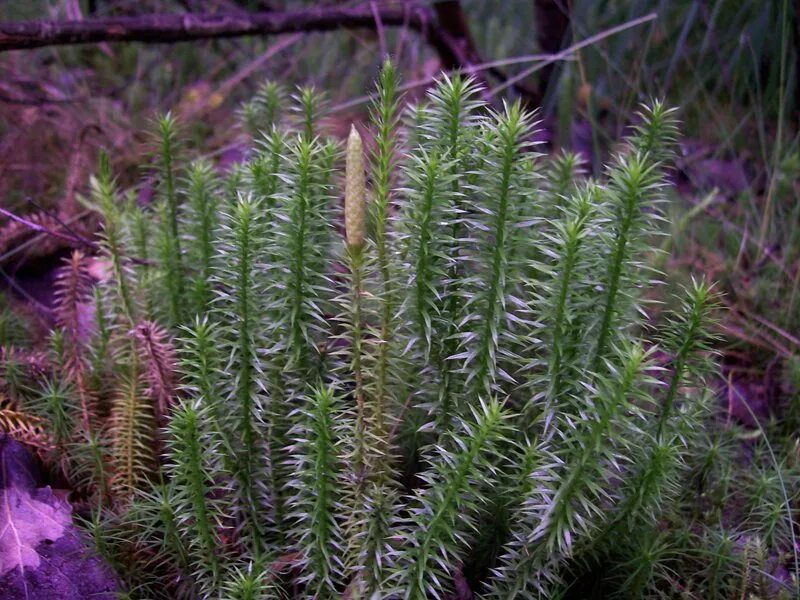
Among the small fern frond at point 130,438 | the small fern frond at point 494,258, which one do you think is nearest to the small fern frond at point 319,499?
the small fern frond at point 494,258

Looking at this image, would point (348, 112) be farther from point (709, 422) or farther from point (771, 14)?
point (709, 422)

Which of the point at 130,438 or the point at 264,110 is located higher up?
the point at 264,110

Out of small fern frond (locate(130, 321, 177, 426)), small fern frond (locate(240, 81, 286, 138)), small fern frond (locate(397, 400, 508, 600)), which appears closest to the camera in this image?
small fern frond (locate(397, 400, 508, 600))

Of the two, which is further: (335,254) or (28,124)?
(28,124)

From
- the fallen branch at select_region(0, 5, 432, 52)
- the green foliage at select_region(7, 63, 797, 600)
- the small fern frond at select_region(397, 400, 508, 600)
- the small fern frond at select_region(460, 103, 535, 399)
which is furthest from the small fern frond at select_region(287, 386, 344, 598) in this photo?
the fallen branch at select_region(0, 5, 432, 52)

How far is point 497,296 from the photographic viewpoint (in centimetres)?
130

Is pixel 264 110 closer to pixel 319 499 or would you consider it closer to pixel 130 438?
pixel 130 438

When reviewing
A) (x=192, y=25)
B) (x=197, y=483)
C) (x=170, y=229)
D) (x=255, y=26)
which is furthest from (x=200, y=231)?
(x=255, y=26)

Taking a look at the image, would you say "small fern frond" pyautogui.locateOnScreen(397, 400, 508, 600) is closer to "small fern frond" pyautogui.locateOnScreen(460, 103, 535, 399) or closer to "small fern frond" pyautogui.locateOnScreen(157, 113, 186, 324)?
"small fern frond" pyautogui.locateOnScreen(460, 103, 535, 399)

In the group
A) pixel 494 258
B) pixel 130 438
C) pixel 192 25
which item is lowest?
pixel 130 438

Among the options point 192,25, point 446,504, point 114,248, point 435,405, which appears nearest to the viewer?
point 446,504

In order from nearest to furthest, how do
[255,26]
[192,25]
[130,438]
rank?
[130,438], [192,25], [255,26]

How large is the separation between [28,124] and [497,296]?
2074 millimetres

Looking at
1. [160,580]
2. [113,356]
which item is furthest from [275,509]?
[113,356]
